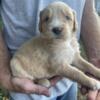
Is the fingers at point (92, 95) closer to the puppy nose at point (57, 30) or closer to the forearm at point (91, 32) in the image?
the forearm at point (91, 32)

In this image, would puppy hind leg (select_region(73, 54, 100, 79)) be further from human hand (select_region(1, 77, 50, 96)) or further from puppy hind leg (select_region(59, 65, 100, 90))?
human hand (select_region(1, 77, 50, 96))

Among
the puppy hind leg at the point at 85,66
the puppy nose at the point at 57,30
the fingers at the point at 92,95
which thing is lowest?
the fingers at the point at 92,95

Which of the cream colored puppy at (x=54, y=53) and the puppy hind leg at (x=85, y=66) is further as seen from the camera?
the puppy hind leg at (x=85, y=66)

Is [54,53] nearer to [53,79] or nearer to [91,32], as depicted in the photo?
[53,79]

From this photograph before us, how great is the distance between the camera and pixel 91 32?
10.3ft

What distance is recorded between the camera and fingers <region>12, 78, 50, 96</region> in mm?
2688

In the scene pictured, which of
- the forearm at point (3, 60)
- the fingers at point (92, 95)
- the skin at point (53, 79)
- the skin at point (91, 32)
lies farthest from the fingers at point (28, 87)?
the skin at point (91, 32)

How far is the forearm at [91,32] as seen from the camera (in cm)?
311

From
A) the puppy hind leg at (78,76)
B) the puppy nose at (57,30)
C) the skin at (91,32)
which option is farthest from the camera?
the skin at (91,32)

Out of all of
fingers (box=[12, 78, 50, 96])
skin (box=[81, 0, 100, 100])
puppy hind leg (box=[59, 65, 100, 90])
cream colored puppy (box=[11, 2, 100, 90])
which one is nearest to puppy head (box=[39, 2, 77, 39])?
cream colored puppy (box=[11, 2, 100, 90])

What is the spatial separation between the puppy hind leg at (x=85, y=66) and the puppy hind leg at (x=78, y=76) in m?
0.12

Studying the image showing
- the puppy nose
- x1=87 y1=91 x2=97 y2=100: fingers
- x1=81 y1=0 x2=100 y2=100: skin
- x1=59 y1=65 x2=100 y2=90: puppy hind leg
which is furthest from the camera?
x1=81 y1=0 x2=100 y2=100: skin

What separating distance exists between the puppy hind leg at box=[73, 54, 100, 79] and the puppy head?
243 millimetres

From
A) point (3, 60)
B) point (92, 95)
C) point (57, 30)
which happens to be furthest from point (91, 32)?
point (57, 30)
